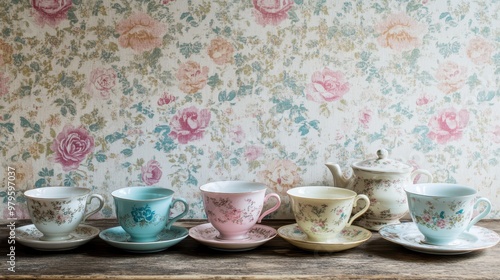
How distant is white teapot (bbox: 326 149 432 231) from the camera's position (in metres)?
1.32

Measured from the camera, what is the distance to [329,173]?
1471 millimetres

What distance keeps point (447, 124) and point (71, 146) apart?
1.00m

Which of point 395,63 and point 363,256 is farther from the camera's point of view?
point 395,63

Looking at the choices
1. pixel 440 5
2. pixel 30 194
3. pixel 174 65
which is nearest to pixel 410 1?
pixel 440 5

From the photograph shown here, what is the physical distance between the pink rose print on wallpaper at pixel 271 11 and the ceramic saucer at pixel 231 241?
533 millimetres

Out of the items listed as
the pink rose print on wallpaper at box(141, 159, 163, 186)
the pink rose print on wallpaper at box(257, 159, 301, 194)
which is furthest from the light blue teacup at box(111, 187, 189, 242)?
the pink rose print on wallpaper at box(257, 159, 301, 194)

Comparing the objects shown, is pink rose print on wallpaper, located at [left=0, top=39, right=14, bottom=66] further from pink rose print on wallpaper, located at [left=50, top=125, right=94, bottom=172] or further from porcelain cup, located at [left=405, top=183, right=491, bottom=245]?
porcelain cup, located at [left=405, top=183, right=491, bottom=245]

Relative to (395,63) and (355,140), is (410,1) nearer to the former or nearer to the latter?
(395,63)

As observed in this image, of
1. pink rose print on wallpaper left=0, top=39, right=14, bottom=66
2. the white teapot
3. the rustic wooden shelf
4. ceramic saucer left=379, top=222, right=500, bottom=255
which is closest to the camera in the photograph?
the rustic wooden shelf

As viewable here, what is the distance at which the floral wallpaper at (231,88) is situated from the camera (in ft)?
4.66

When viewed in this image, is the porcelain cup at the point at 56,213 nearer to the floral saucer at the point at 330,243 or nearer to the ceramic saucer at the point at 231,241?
the ceramic saucer at the point at 231,241

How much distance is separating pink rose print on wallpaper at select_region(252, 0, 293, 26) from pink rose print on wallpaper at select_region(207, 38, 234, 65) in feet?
0.34

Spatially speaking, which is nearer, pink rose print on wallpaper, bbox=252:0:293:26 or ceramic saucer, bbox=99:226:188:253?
ceramic saucer, bbox=99:226:188:253

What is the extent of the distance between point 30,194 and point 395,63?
966mm
